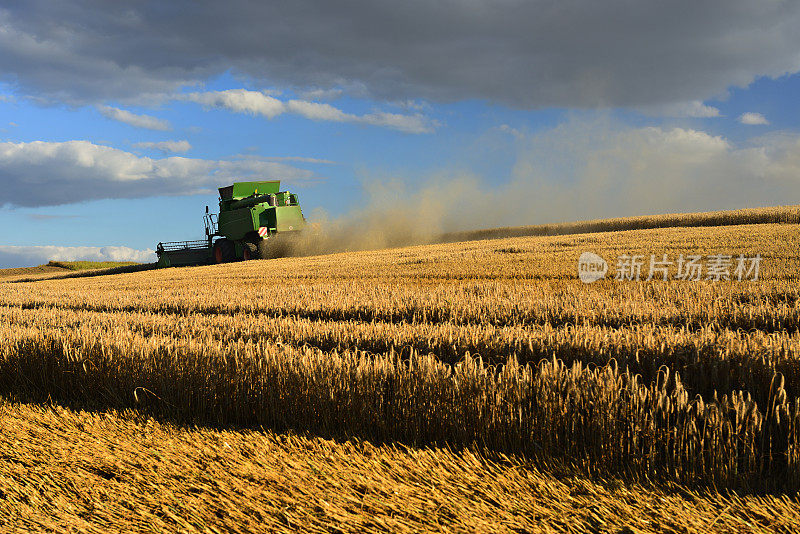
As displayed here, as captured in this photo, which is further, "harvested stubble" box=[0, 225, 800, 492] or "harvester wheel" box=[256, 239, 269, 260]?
"harvester wheel" box=[256, 239, 269, 260]

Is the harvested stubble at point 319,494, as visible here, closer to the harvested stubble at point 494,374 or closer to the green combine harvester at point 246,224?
the harvested stubble at point 494,374

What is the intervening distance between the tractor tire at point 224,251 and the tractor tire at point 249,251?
2.43 feet

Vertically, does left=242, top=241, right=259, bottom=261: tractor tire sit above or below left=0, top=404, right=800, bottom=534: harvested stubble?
above

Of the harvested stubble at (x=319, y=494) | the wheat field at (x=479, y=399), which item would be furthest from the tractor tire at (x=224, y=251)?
the harvested stubble at (x=319, y=494)

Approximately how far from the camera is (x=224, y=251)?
87.5 ft

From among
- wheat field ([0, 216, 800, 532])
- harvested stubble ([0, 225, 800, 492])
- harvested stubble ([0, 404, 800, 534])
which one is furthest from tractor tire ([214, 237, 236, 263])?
harvested stubble ([0, 404, 800, 534])

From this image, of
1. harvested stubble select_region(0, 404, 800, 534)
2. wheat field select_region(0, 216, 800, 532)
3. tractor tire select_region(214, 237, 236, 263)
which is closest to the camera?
harvested stubble select_region(0, 404, 800, 534)

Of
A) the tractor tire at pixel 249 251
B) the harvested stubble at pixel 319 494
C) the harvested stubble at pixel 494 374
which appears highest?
the tractor tire at pixel 249 251

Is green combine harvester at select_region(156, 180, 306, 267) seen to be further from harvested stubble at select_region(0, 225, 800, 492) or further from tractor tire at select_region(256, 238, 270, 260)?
harvested stubble at select_region(0, 225, 800, 492)

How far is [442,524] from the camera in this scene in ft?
9.73

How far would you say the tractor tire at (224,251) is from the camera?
87.2ft

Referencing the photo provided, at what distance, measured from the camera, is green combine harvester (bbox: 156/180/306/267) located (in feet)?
85.4

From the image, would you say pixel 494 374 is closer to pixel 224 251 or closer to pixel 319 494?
pixel 319 494

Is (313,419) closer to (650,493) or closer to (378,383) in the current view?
(378,383)
